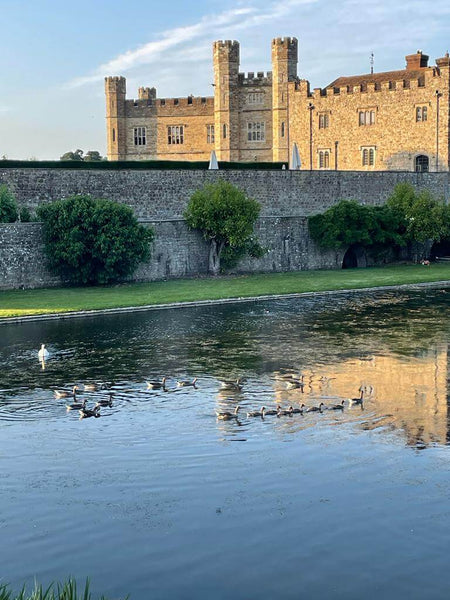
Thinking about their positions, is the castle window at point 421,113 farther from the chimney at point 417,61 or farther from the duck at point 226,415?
the duck at point 226,415

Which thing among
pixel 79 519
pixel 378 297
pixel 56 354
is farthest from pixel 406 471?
pixel 378 297

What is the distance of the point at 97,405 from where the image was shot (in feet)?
76.8

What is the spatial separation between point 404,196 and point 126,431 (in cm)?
4212

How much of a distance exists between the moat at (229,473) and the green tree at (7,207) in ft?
49.4

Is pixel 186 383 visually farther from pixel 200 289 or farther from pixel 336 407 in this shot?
pixel 200 289

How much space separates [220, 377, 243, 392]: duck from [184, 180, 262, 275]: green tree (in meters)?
25.3

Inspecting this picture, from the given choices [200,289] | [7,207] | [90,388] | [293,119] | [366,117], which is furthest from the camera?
[293,119]

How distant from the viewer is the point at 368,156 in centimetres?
7250

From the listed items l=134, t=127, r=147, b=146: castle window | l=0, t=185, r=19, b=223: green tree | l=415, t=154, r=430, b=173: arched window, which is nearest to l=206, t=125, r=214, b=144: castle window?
l=134, t=127, r=147, b=146: castle window

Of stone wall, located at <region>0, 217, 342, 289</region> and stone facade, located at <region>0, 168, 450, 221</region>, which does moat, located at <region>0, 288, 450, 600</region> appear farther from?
stone facade, located at <region>0, 168, 450, 221</region>

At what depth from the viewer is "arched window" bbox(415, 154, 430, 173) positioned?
226 feet

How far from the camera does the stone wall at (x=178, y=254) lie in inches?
1800

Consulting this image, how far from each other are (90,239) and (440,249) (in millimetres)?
28314

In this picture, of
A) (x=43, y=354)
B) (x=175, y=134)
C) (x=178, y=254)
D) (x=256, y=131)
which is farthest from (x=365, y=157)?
(x=43, y=354)
